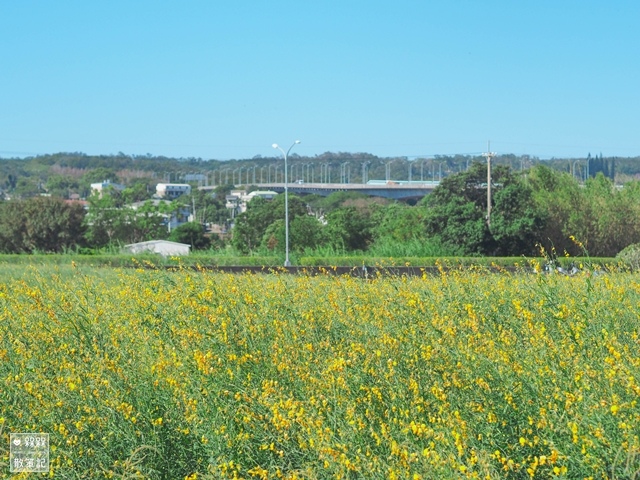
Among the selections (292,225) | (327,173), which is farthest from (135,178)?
(292,225)

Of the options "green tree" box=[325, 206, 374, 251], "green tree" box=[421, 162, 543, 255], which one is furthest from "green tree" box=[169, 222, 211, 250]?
"green tree" box=[421, 162, 543, 255]

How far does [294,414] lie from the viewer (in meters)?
4.62

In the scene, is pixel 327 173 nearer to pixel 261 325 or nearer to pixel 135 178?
pixel 135 178

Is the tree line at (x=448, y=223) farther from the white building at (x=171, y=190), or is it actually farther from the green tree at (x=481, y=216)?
the white building at (x=171, y=190)

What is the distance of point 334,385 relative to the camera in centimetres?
516

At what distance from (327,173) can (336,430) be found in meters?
159

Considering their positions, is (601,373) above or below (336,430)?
above

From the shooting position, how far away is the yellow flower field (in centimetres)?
426

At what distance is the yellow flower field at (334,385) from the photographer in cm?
426

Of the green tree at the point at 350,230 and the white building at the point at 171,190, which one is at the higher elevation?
the white building at the point at 171,190

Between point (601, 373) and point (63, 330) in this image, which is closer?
point (601, 373)

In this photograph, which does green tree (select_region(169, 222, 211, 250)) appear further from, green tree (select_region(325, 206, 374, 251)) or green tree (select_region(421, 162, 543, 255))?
green tree (select_region(421, 162, 543, 255))

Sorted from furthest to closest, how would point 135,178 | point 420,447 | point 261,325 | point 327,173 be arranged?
point 135,178, point 327,173, point 261,325, point 420,447

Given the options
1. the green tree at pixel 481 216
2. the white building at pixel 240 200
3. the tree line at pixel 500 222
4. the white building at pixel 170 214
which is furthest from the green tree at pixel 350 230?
the white building at pixel 240 200
